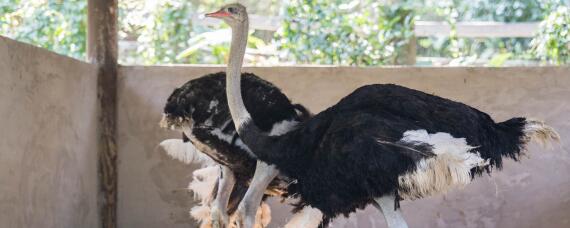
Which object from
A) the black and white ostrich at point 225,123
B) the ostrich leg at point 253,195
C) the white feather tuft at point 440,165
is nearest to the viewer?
the white feather tuft at point 440,165

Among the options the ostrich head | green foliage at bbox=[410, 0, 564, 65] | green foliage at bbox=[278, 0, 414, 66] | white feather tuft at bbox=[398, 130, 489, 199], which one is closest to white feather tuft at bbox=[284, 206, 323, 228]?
white feather tuft at bbox=[398, 130, 489, 199]

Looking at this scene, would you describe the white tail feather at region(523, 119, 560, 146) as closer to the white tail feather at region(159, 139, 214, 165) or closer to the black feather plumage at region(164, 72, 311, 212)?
the black feather plumage at region(164, 72, 311, 212)

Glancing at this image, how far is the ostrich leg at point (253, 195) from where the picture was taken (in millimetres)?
4953

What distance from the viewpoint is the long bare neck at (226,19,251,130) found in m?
4.84

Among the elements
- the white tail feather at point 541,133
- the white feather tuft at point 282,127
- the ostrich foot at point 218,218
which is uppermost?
the white tail feather at point 541,133

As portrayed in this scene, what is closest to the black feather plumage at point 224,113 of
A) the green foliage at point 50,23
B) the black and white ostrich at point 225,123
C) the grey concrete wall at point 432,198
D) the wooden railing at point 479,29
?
the black and white ostrich at point 225,123

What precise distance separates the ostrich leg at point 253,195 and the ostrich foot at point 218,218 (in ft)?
1.29

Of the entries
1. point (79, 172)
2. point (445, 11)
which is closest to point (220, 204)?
point (79, 172)

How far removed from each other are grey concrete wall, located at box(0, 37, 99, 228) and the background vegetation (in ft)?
13.8

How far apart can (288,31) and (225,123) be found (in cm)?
530

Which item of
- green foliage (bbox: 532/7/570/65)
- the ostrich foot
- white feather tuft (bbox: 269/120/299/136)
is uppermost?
green foliage (bbox: 532/7/570/65)

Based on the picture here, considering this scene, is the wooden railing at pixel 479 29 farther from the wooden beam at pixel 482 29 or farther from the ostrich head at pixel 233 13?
the ostrich head at pixel 233 13

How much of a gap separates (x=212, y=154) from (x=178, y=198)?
4.94 feet

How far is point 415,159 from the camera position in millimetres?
3938
